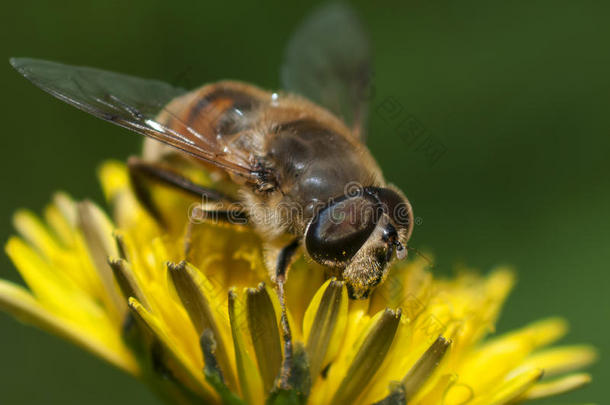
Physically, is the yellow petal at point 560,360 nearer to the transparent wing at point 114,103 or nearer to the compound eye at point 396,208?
the compound eye at point 396,208

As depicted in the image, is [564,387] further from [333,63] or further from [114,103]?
[333,63]

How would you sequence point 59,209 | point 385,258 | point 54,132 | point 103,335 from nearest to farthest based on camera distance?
1. point 385,258
2. point 103,335
3. point 59,209
4. point 54,132

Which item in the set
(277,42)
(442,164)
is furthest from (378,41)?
(442,164)

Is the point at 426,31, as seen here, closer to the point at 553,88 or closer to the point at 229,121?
the point at 553,88

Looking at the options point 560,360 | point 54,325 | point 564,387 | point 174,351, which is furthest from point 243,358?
point 560,360

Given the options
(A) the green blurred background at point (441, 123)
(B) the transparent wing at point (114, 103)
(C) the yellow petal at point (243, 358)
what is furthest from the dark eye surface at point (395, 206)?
(A) the green blurred background at point (441, 123)

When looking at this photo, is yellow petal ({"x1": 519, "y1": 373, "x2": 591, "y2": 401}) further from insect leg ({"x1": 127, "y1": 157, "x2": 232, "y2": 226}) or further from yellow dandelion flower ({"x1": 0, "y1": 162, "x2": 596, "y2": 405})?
insect leg ({"x1": 127, "y1": 157, "x2": 232, "y2": 226})
